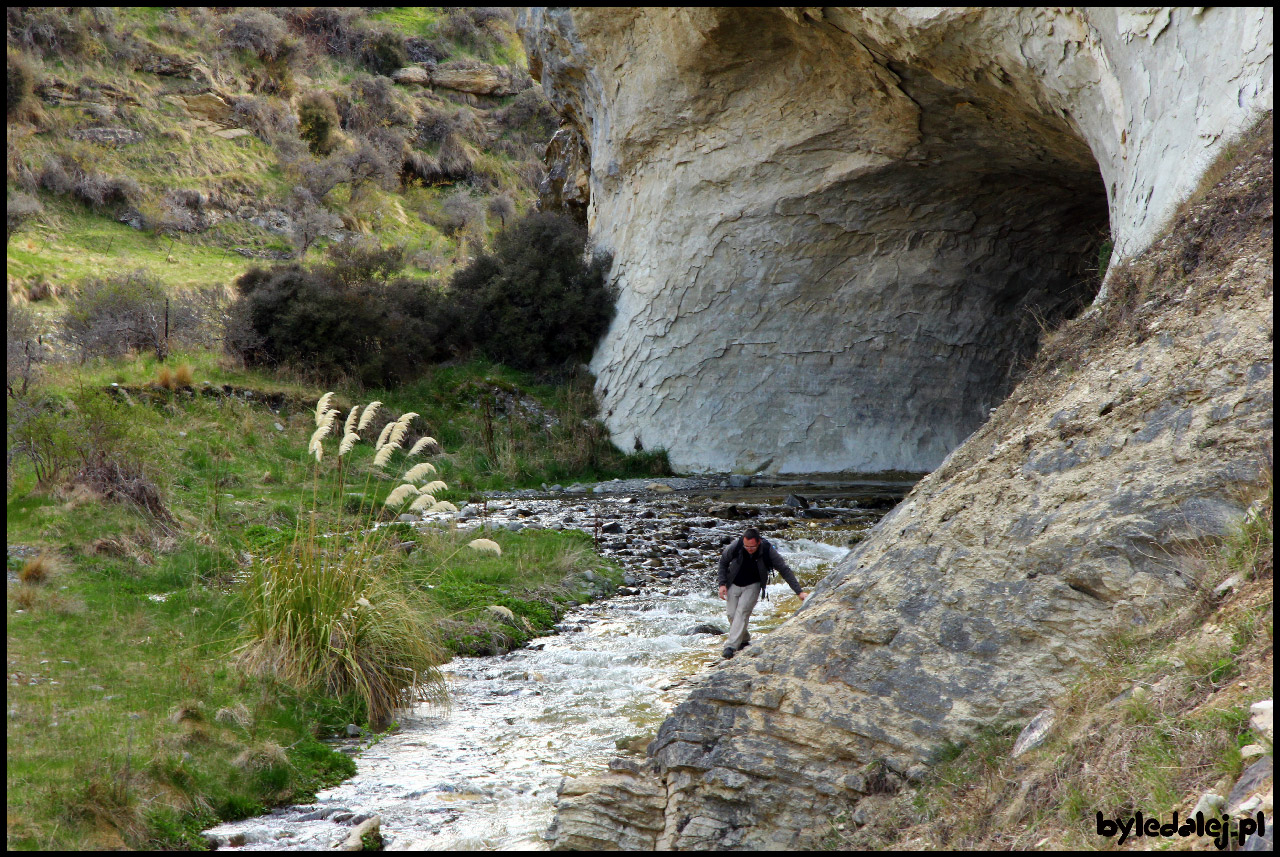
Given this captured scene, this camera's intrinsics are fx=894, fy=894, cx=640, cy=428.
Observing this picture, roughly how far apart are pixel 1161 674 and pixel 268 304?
1819 cm

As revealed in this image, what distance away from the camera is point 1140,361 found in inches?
A: 216

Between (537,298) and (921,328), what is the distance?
28.4 feet

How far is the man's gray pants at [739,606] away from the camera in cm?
774

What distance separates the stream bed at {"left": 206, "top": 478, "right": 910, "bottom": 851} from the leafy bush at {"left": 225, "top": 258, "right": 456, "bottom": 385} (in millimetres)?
7157

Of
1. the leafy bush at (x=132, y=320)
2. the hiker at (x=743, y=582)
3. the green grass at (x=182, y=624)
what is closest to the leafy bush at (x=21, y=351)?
the green grass at (x=182, y=624)

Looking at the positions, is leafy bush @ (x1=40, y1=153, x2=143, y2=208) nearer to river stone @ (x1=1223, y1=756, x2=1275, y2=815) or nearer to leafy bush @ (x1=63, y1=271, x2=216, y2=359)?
leafy bush @ (x1=63, y1=271, x2=216, y2=359)

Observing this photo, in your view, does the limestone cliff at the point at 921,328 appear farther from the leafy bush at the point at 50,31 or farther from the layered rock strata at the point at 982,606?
the leafy bush at the point at 50,31

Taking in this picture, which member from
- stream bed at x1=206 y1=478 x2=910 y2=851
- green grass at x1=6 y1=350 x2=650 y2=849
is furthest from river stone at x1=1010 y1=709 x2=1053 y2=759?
green grass at x1=6 y1=350 x2=650 y2=849

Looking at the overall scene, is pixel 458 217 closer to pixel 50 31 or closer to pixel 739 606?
pixel 50 31

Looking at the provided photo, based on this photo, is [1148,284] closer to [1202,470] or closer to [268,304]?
[1202,470]

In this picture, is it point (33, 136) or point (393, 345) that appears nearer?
point (393, 345)

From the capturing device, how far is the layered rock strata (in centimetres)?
438

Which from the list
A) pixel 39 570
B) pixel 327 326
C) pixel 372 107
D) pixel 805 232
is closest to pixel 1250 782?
pixel 39 570

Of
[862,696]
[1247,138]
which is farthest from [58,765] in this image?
[1247,138]
